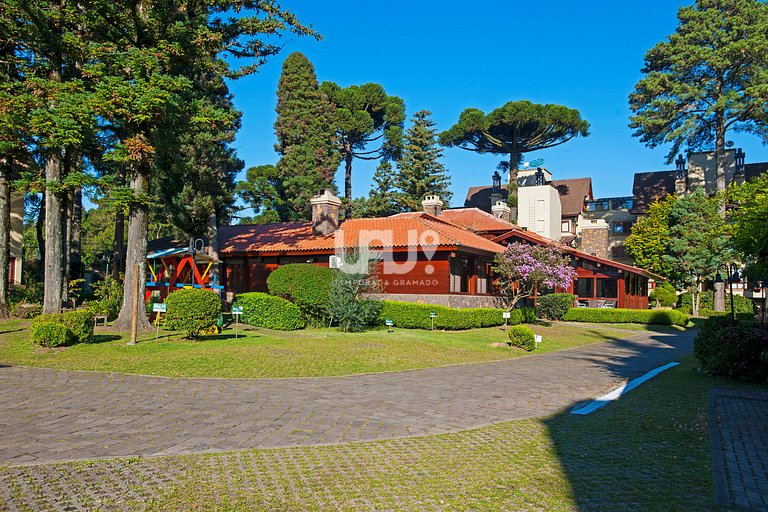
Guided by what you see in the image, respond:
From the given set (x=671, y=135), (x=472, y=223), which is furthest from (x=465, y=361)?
(x=671, y=135)

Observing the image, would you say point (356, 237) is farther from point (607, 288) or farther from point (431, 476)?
point (431, 476)

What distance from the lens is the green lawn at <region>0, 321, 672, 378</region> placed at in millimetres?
11758

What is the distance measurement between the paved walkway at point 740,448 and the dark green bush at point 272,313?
13514 mm

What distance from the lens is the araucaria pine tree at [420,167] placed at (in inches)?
1967

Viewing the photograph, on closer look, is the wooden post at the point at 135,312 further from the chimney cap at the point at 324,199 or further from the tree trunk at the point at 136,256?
the chimney cap at the point at 324,199

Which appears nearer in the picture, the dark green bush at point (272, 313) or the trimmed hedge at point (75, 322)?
the trimmed hedge at point (75, 322)

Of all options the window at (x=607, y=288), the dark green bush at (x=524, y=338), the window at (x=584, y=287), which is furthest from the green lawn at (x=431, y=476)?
the window at (x=607, y=288)

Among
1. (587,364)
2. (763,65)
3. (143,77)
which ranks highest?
(763,65)

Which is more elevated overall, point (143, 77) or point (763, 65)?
point (763, 65)

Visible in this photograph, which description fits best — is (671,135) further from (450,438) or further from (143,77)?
(450,438)

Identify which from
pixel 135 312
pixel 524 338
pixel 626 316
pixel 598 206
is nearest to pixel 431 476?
pixel 135 312

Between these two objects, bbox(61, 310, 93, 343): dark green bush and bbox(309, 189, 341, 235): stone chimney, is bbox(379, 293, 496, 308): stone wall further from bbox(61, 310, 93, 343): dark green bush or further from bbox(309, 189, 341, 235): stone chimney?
bbox(61, 310, 93, 343): dark green bush

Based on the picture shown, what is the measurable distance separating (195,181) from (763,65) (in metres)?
40.1

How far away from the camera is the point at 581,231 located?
52062 millimetres
